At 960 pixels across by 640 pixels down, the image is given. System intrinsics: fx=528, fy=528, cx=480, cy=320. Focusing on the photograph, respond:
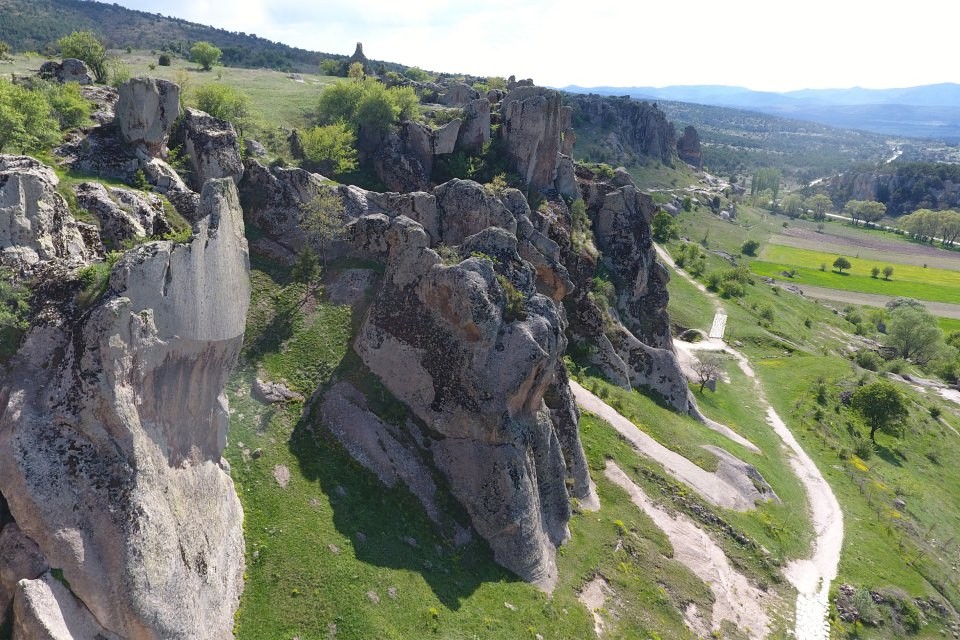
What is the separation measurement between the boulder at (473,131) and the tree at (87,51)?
46207 mm

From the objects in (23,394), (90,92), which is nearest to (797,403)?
(23,394)

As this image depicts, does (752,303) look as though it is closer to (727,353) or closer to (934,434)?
(727,353)

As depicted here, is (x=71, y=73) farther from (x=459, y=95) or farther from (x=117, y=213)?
(x=459, y=95)

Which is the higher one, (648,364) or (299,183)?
(299,183)

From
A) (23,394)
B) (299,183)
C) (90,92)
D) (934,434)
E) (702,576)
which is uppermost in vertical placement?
(90,92)

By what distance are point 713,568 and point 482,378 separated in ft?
72.4

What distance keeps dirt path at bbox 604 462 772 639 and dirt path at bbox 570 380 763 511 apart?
503 cm

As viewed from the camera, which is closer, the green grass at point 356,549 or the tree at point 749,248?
the green grass at point 356,549

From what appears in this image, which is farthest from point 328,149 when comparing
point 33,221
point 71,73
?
point 33,221

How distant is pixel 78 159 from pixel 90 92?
1824cm

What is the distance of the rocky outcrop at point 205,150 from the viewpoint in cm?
4434

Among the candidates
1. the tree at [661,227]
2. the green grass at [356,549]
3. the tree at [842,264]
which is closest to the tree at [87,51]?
the green grass at [356,549]

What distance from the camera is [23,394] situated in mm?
18641

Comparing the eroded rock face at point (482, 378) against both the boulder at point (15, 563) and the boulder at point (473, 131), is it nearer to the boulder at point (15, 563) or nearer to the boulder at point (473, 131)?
the boulder at point (15, 563)
